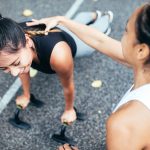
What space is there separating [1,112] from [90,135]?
814mm

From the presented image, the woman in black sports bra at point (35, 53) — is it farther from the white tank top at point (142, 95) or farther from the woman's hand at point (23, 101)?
the white tank top at point (142, 95)

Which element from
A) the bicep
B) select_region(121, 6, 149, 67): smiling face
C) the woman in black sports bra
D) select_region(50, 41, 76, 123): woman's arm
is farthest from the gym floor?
select_region(121, 6, 149, 67): smiling face

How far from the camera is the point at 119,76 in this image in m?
3.63

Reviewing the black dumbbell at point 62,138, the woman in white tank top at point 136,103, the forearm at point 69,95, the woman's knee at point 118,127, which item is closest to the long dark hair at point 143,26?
the woman in white tank top at point 136,103

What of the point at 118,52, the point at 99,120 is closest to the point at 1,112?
the point at 99,120

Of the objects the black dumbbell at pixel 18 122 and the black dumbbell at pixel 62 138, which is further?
the black dumbbell at pixel 18 122

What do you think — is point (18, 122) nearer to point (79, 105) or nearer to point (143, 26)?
point (79, 105)

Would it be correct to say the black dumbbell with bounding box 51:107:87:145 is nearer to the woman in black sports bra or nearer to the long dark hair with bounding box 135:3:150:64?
the woman in black sports bra

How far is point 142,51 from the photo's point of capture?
1.81 metres

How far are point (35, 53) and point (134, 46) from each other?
1.05m

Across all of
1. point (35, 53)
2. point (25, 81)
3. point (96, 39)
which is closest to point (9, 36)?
point (35, 53)

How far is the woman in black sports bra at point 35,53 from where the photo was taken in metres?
2.38

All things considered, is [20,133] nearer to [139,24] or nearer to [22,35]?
[22,35]

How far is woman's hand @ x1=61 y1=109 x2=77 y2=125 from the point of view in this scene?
3078mm
